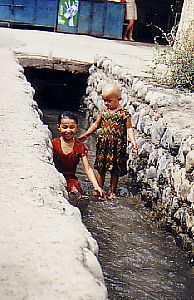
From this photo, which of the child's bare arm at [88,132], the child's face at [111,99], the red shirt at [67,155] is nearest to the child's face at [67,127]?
the red shirt at [67,155]

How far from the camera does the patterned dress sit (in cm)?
569

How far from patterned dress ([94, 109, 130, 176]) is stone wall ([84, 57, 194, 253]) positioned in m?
0.38

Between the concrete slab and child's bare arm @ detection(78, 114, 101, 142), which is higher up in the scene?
the concrete slab

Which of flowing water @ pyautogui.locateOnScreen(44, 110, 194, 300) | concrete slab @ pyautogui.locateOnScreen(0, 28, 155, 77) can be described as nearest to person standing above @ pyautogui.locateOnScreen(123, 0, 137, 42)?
concrete slab @ pyautogui.locateOnScreen(0, 28, 155, 77)

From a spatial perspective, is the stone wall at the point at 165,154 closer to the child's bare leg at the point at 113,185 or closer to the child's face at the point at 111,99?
the child's bare leg at the point at 113,185

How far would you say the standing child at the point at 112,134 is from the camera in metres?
5.63

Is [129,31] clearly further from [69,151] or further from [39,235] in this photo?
[39,235]

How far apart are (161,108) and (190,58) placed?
122 centimetres

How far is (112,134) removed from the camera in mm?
5730

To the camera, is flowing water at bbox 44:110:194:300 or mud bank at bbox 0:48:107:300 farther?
flowing water at bbox 44:110:194:300

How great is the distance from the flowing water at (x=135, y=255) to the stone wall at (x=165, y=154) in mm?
153

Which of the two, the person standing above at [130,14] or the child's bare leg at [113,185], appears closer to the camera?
the child's bare leg at [113,185]

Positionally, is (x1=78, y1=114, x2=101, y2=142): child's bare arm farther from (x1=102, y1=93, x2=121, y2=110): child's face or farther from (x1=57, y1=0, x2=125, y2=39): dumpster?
(x1=57, y1=0, x2=125, y2=39): dumpster

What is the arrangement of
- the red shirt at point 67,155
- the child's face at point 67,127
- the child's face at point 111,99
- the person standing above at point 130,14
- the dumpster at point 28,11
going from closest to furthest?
the child's face at point 67,127 < the red shirt at point 67,155 < the child's face at point 111,99 < the dumpster at point 28,11 < the person standing above at point 130,14
